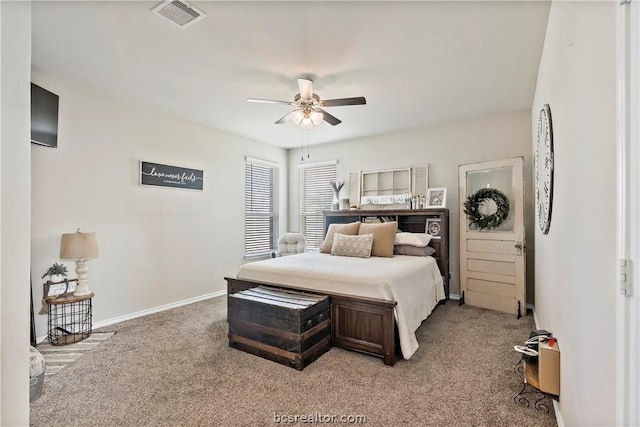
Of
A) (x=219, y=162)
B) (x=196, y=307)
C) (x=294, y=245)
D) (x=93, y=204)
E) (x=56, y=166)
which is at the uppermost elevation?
(x=219, y=162)

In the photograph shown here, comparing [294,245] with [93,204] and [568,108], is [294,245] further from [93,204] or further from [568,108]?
[568,108]

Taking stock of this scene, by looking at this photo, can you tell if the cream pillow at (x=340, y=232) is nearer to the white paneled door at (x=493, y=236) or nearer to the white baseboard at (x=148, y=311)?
the white paneled door at (x=493, y=236)

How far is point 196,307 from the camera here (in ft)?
13.9

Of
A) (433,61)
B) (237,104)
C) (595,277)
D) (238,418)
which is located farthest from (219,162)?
(595,277)

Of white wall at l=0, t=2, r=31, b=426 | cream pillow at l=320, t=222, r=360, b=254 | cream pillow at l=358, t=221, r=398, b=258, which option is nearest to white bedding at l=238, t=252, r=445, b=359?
cream pillow at l=358, t=221, r=398, b=258

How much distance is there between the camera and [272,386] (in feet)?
7.38

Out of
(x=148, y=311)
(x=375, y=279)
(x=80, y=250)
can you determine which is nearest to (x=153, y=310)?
(x=148, y=311)

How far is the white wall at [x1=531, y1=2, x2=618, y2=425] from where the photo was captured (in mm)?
991

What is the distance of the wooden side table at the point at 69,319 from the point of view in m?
3.03

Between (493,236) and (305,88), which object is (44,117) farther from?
(493,236)

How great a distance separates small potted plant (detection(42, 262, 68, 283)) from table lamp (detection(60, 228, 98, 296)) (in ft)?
0.39

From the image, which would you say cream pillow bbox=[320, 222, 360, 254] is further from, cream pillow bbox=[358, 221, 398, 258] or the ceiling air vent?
the ceiling air vent

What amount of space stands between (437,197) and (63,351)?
483 centimetres

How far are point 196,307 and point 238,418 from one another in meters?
2.61
